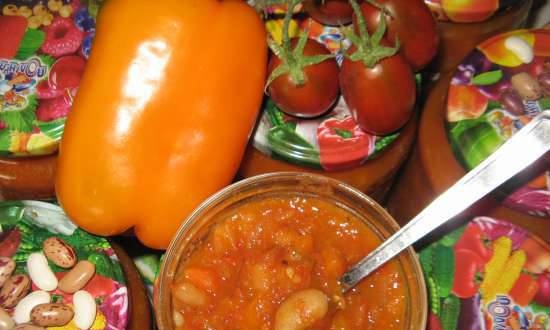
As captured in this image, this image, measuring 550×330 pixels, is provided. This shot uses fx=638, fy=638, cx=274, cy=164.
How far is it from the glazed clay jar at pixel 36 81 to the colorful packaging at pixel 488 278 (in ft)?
2.28

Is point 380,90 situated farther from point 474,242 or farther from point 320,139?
point 474,242

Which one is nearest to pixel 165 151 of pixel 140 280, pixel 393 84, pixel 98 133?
pixel 98 133

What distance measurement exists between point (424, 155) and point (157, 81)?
50 cm

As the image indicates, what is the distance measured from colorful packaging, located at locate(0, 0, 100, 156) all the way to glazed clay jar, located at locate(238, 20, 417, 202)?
347mm

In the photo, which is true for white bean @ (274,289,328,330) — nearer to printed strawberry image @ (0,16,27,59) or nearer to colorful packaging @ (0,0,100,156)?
colorful packaging @ (0,0,100,156)

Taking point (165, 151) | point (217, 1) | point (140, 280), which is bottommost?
point (140, 280)

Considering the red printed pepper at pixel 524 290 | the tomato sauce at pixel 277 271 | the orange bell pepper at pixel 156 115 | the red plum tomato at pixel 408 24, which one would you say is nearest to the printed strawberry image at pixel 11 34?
the orange bell pepper at pixel 156 115

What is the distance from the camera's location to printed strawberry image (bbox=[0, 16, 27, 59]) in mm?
1174

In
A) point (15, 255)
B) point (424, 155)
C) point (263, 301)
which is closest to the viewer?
point (263, 301)

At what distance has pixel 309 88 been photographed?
3.47 feet

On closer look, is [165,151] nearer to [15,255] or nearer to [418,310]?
[15,255]

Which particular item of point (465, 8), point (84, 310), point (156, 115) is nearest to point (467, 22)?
point (465, 8)

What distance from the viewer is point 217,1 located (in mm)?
1062

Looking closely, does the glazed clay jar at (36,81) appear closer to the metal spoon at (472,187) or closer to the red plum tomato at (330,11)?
the red plum tomato at (330,11)
